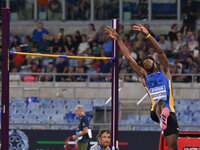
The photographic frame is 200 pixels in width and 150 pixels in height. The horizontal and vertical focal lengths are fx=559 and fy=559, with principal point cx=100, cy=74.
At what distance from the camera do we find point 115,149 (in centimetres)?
963

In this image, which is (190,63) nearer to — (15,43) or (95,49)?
(95,49)

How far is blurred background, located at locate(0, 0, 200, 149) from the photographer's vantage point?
605 inches

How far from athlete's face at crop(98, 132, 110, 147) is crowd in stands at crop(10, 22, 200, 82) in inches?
275

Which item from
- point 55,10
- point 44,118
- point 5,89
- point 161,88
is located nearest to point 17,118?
point 44,118

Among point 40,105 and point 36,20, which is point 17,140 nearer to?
point 40,105

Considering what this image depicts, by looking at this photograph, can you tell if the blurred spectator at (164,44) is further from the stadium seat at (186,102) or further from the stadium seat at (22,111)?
the stadium seat at (22,111)

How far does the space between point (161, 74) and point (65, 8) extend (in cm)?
1293

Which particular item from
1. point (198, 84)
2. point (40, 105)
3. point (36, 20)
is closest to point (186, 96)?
point (198, 84)

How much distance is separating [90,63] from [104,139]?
8.35 metres

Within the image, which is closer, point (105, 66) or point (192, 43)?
point (105, 66)

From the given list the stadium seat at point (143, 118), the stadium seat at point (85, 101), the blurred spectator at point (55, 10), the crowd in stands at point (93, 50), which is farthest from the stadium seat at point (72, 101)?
the blurred spectator at point (55, 10)

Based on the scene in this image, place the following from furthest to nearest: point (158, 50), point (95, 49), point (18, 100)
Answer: point (95, 49) → point (18, 100) → point (158, 50)

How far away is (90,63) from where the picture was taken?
57.7 feet

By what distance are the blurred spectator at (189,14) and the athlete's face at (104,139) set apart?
971cm
